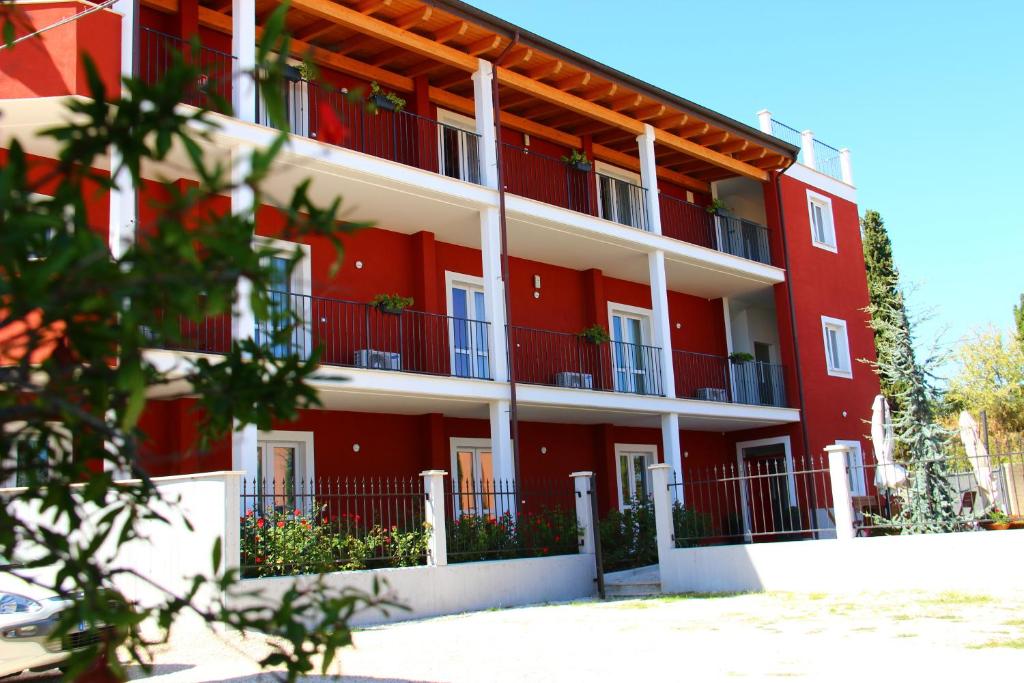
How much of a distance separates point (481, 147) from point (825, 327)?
10068mm

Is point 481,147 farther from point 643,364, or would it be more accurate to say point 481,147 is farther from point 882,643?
point 882,643

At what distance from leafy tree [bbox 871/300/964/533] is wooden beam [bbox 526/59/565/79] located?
21.8ft

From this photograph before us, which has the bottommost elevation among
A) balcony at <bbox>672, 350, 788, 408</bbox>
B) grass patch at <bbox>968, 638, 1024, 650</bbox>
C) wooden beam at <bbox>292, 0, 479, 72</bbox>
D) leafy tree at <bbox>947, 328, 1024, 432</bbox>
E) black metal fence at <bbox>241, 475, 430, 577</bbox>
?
grass patch at <bbox>968, 638, 1024, 650</bbox>

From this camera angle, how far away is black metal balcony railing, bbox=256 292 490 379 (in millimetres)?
14531

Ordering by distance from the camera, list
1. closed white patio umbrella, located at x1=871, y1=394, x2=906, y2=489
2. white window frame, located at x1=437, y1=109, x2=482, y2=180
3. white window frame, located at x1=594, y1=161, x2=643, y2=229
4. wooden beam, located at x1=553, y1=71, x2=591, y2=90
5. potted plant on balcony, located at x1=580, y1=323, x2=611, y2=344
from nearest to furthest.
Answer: closed white patio umbrella, located at x1=871, y1=394, x2=906, y2=489 < white window frame, located at x1=437, y1=109, x2=482, y2=180 < wooden beam, located at x1=553, y1=71, x2=591, y2=90 < potted plant on balcony, located at x1=580, y1=323, x2=611, y2=344 < white window frame, located at x1=594, y1=161, x2=643, y2=229

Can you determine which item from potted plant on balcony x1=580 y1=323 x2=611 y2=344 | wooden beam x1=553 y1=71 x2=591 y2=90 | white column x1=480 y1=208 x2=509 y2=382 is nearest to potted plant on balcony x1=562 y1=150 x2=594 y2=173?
wooden beam x1=553 y1=71 x2=591 y2=90

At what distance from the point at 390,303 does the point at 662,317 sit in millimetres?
5536

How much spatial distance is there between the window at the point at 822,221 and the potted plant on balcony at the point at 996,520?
896 cm

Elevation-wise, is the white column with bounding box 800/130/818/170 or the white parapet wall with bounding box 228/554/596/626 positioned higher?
the white column with bounding box 800/130/818/170

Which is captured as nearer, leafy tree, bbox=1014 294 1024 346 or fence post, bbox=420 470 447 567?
fence post, bbox=420 470 447 567

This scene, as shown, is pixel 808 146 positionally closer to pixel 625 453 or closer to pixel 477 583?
pixel 625 453

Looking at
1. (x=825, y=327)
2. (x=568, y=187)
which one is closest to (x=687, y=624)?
(x=568, y=187)

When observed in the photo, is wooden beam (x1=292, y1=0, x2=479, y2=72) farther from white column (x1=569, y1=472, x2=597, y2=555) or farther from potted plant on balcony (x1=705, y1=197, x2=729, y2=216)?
potted plant on balcony (x1=705, y1=197, x2=729, y2=216)

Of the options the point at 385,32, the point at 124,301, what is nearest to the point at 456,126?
the point at 385,32
